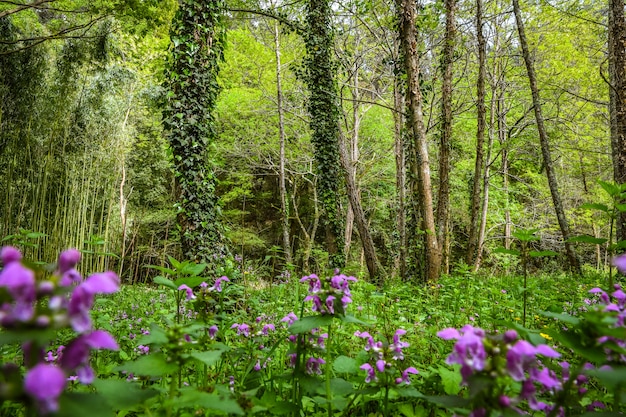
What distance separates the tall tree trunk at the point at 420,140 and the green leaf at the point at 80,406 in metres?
5.22

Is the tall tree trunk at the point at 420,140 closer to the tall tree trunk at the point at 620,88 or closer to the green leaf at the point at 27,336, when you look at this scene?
the tall tree trunk at the point at 620,88

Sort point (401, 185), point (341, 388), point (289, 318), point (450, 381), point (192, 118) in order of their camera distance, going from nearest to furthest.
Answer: point (341, 388) < point (450, 381) < point (289, 318) < point (192, 118) < point (401, 185)

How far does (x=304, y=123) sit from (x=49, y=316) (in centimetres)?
1382

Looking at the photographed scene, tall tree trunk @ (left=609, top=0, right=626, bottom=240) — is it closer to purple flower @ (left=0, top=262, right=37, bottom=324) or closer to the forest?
the forest

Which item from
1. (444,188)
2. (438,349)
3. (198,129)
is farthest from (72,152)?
(438,349)

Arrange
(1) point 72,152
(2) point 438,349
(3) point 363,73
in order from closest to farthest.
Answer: (2) point 438,349 → (1) point 72,152 → (3) point 363,73

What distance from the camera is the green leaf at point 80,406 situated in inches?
19.1

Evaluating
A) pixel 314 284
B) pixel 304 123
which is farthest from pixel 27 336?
pixel 304 123

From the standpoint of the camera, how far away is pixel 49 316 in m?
0.52

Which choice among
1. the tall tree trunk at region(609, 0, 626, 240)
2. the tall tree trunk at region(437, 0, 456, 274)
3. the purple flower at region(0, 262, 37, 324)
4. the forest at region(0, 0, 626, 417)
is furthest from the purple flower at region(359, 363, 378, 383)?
the tall tree trunk at region(437, 0, 456, 274)

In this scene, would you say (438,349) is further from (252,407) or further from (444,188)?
(444,188)

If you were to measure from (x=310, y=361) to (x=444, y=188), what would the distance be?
229 inches

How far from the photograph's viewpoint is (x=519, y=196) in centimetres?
1806

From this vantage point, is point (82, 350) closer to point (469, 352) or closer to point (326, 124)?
point (469, 352)
